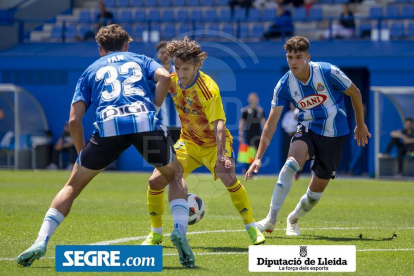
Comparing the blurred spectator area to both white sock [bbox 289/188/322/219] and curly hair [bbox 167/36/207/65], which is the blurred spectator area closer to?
white sock [bbox 289/188/322/219]

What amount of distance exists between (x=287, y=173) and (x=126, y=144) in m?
2.71

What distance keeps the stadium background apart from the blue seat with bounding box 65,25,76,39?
0.48m

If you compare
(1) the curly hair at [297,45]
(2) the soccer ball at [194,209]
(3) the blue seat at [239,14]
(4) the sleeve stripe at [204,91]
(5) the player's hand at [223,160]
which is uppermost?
(1) the curly hair at [297,45]

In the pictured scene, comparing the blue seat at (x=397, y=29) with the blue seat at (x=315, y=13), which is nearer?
the blue seat at (x=397, y=29)

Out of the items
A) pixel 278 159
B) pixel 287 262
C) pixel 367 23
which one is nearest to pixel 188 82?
pixel 287 262

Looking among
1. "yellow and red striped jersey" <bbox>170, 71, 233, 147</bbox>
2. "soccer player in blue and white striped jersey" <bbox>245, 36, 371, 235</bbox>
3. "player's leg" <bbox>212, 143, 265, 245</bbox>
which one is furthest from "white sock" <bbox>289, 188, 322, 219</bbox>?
"yellow and red striped jersey" <bbox>170, 71, 233, 147</bbox>

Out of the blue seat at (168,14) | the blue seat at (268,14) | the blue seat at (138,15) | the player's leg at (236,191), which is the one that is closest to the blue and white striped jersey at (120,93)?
the player's leg at (236,191)

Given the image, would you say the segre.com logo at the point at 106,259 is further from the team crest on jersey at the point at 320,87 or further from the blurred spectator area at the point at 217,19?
the blurred spectator area at the point at 217,19

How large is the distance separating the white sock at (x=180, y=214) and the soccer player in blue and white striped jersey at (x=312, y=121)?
208cm

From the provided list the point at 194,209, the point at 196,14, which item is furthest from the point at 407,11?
the point at 194,209

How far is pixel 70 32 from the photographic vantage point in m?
26.8

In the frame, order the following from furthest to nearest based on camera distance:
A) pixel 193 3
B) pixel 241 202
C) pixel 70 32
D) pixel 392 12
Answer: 1. pixel 70 32
2. pixel 193 3
3. pixel 392 12
4. pixel 241 202

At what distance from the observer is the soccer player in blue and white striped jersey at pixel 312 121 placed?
8.56m

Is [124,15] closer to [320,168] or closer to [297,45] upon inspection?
[320,168]
